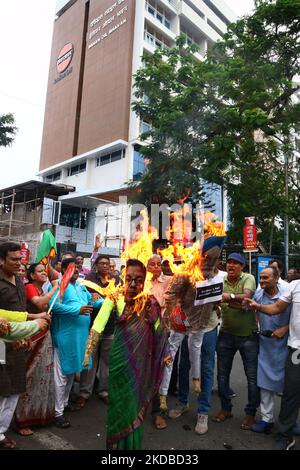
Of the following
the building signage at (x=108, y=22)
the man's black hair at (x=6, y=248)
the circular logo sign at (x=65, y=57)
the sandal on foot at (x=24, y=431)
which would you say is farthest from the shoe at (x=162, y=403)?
the circular logo sign at (x=65, y=57)

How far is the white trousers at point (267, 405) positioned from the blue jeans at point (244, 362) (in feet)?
0.27

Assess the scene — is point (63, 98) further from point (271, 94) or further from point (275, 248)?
point (271, 94)

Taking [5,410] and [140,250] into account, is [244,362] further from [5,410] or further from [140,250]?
[5,410]

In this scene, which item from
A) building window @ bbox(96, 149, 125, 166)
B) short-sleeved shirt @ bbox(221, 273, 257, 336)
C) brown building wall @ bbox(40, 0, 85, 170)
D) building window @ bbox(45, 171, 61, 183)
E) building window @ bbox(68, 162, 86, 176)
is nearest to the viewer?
short-sleeved shirt @ bbox(221, 273, 257, 336)

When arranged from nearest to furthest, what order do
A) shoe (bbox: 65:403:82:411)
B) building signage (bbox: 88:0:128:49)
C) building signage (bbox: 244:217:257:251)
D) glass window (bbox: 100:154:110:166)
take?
shoe (bbox: 65:403:82:411) → building signage (bbox: 244:217:257:251) → glass window (bbox: 100:154:110:166) → building signage (bbox: 88:0:128:49)

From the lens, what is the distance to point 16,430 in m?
3.68

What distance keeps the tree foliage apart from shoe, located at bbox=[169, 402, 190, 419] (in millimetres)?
8096

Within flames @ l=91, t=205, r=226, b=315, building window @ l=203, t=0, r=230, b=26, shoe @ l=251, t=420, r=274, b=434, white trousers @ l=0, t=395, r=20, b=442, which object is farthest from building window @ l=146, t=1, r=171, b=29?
white trousers @ l=0, t=395, r=20, b=442

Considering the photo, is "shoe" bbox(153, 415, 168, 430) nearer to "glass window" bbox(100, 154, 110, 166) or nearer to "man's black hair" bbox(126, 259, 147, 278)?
"man's black hair" bbox(126, 259, 147, 278)

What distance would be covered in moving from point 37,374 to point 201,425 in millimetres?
1941

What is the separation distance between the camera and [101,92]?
32031 millimetres

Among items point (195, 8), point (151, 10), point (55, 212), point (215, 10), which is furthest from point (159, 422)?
point (215, 10)

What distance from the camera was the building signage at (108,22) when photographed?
31109mm

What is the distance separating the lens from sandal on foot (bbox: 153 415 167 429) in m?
3.90
